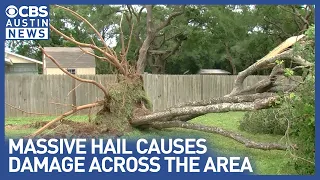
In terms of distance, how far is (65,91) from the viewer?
51.6 ft

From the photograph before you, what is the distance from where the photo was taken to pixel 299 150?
6.52 m

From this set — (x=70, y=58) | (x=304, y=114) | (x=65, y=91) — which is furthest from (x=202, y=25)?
(x=304, y=114)

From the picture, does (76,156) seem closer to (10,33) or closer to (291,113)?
(10,33)

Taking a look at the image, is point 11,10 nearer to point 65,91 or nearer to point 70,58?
point 65,91

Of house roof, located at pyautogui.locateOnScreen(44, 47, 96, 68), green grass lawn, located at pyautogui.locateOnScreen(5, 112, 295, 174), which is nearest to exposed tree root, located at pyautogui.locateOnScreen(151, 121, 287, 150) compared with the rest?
green grass lawn, located at pyautogui.locateOnScreen(5, 112, 295, 174)

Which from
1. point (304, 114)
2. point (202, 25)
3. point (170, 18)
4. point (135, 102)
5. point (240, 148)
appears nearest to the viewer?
point (304, 114)

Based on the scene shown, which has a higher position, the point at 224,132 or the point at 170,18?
the point at 170,18

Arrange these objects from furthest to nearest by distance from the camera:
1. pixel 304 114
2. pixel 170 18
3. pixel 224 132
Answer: pixel 170 18
pixel 224 132
pixel 304 114

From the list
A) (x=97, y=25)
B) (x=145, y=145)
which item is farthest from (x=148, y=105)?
(x=97, y=25)

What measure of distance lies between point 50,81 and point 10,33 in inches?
339

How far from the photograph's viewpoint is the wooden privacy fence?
50.5ft

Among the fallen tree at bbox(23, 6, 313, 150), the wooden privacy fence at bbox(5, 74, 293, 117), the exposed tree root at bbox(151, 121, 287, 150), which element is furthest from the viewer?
the wooden privacy fence at bbox(5, 74, 293, 117)

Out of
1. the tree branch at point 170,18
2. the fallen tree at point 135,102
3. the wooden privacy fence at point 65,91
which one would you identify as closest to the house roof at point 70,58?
the tree branch at point 170,18

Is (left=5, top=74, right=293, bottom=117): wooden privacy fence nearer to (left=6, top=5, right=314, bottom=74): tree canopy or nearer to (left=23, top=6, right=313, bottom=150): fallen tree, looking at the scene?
(left=23, top=6, right=313, bottom=150): fallen tree
